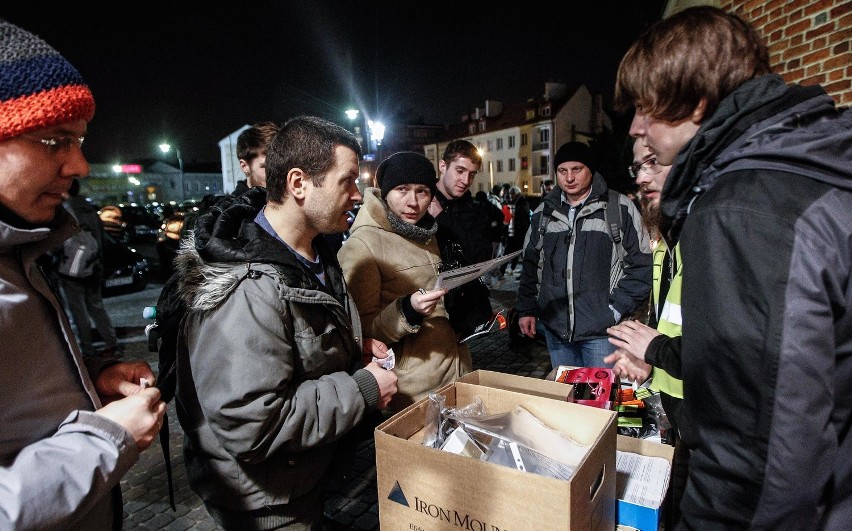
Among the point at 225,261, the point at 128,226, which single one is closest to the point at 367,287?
the point at 225,261

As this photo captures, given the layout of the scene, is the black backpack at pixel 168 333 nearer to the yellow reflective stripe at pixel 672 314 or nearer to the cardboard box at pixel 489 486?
the cardboard box at pixel 489 486

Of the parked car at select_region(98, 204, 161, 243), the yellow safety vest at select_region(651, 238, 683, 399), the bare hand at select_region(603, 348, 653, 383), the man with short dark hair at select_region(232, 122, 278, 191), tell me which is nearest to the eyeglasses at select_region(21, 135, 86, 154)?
the yellow safety vest at select_region(651, 238, 683, 399)

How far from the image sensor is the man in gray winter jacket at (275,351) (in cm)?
158

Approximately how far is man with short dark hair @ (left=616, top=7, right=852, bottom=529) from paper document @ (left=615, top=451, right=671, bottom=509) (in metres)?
0.40

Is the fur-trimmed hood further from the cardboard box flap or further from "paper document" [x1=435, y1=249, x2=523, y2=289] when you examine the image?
the cardboard box flap

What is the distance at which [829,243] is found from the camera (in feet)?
3.29

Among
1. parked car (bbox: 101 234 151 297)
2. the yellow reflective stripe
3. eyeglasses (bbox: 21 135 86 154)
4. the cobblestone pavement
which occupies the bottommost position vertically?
the cobblestone pavement

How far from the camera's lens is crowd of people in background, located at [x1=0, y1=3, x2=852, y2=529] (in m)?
1.02

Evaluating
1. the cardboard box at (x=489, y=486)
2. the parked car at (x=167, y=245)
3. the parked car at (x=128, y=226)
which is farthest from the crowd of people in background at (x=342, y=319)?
the parked car at (x=167, y=245)

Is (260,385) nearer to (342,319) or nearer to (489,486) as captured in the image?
(342,319)

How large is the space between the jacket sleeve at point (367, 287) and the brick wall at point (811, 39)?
12.0ft

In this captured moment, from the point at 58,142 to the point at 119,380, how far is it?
0.79 meters

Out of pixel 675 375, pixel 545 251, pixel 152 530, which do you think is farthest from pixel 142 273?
pixel 675 375

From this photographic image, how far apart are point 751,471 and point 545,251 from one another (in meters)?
2.84
